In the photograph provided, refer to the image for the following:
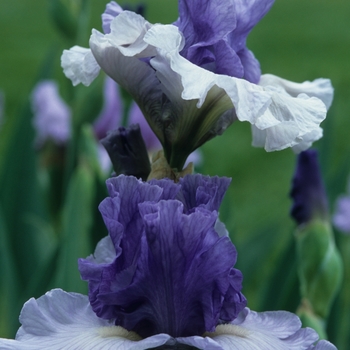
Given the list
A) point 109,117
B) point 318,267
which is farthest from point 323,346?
point 109,117

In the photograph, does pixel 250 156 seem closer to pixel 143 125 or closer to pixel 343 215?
pixel 343 215

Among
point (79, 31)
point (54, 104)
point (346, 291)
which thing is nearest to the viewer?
point (79, 31)

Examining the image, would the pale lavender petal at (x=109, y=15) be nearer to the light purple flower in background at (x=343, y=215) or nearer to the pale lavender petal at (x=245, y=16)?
the pale lavender petal at (x=245, y=16)

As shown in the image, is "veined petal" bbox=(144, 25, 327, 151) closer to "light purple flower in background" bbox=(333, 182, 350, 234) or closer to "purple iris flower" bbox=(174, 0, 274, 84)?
"purple iris flower" bbox=(174, 0, 274, 84)

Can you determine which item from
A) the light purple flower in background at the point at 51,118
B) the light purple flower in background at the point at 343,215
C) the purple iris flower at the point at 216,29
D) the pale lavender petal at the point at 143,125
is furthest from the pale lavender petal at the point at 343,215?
the purple iris flower at the point at 216,29

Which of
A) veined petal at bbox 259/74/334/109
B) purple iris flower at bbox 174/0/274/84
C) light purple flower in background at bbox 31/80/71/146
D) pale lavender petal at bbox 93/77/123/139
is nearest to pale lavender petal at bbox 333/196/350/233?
pale lavender petal at bbox 93/77/123/139

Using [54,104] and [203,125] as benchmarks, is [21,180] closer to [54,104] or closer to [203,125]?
[54,104]

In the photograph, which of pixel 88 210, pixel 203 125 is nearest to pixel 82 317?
pixel 203 125
